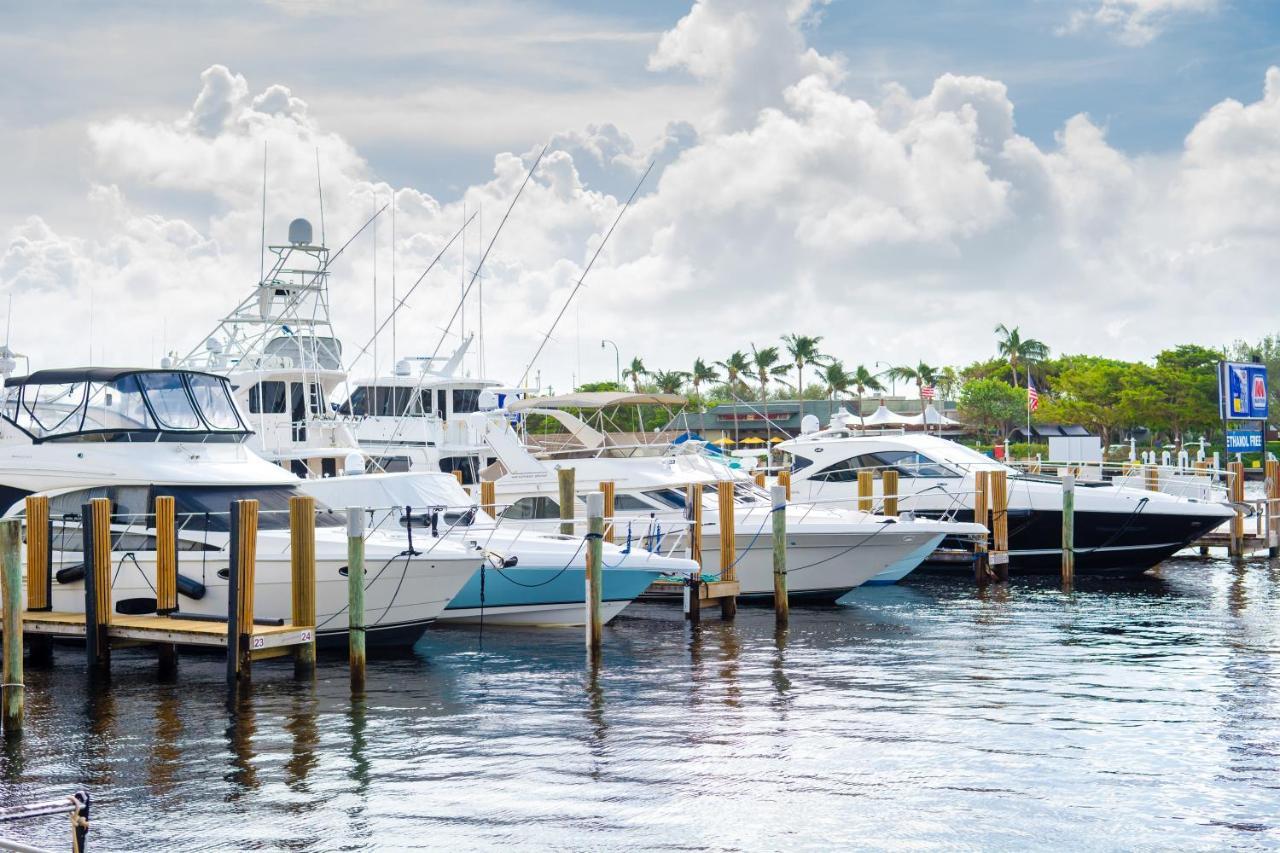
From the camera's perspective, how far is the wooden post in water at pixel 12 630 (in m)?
13.4

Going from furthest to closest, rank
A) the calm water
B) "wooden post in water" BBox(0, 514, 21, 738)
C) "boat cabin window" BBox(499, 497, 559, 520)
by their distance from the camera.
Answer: "boat cabin window" BBox(499, 497, 559, 520) < "wooden post in water" BBox(0, 514, 21, 738) < the calm water

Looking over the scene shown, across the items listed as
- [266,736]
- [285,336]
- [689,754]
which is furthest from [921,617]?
[285,336]

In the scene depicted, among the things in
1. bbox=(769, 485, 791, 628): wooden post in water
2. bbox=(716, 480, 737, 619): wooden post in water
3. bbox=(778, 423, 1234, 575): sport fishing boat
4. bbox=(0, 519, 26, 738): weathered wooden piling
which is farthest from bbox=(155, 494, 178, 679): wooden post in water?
bbox=(778, 423, 1234, 575): sport fishing boat

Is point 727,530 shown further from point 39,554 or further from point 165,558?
point 39,554

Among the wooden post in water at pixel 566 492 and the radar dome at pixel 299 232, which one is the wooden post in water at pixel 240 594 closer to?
the wooden post in water at pixel 566 492

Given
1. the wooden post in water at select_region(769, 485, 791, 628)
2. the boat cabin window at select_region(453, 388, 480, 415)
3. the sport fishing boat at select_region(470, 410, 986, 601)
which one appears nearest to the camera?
the wooden post in water at select_region(769, 485, 791, 628)

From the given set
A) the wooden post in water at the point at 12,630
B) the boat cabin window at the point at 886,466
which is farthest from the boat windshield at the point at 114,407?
the boat cabin window at the point at 886,466

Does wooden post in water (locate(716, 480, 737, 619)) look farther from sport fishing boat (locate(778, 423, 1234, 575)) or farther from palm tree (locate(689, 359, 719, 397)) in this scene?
palm tree (locate(689, 359, 719, 397))

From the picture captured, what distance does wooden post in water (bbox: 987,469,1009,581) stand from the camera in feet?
89.4

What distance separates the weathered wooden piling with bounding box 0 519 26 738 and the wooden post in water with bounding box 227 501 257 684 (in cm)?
225

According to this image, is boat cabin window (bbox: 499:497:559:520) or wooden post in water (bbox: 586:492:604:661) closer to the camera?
wooden post in water (bbox: 586:492:604:661)

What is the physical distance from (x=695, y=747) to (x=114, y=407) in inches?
439

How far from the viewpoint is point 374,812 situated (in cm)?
1080

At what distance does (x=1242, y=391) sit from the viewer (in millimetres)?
33469
